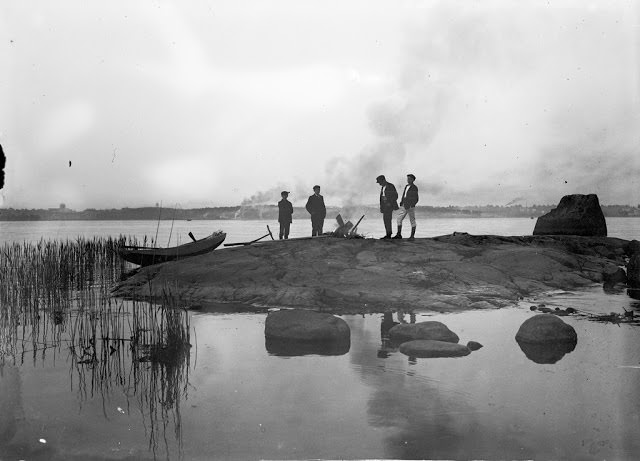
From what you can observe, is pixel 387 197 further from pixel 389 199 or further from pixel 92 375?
pixel 92 375

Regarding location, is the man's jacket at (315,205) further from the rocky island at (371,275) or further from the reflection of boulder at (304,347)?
the reflection of boulder at (304,347)

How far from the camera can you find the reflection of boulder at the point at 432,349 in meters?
7.06

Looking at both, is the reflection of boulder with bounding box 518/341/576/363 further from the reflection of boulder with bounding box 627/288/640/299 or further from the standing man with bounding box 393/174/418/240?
the standing man with bounding box 393/174/418/240

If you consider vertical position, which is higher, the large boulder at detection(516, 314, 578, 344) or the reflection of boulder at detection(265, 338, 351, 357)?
the large boulder at detection(516, 314, 578, 344)

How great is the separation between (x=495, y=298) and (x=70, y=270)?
11.0 m

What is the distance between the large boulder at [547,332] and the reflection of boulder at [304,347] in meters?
2.44

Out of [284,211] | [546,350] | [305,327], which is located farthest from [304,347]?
[284,211]

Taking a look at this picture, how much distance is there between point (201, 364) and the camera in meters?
6.97

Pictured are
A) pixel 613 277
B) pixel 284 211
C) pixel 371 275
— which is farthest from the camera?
pixel 284 211

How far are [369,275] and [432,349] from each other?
4.89 meters

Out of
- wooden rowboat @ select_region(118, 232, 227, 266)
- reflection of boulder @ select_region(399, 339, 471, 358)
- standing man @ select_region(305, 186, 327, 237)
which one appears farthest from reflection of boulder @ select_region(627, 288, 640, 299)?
wooden rowboat @ select_region(118, 232, 227, 266)

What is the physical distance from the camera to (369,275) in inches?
470

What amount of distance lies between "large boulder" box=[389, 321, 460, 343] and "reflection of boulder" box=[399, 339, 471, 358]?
0.44 metres

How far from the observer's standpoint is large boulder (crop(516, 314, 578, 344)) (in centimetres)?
778
